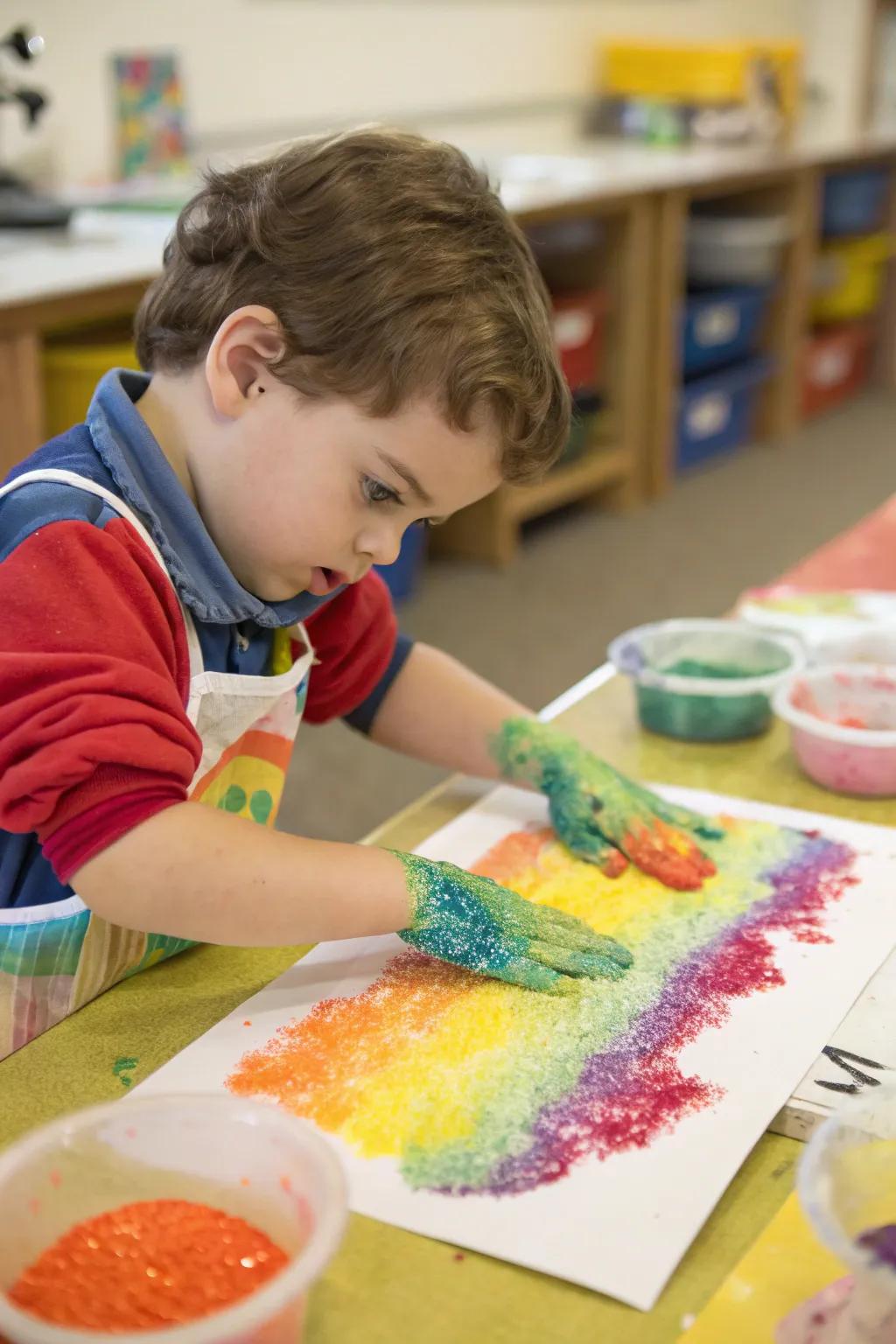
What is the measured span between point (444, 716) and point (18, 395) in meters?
1.02

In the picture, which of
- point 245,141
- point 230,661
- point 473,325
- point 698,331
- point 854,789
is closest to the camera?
point 473,325

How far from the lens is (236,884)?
28.4 inches

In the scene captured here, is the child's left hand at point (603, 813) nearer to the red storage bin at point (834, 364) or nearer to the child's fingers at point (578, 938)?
the child's fingers at point (578, 938)

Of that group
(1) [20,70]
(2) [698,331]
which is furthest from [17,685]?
(2) [698,331]

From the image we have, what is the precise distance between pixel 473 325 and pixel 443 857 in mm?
357

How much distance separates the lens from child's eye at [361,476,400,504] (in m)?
0.78

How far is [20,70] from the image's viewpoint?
2.39 meters

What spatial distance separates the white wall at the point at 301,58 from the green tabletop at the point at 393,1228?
78.3 inches

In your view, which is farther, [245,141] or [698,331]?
[698,331]

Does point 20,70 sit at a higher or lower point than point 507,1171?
higher

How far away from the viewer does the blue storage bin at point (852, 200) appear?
4043 mm

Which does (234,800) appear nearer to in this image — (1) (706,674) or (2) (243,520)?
(2) (243,520)

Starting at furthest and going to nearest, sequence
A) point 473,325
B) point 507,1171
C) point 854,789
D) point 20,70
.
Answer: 1. point 20,70
2. point 854,789
3. point 473,325
4. point 507,1171

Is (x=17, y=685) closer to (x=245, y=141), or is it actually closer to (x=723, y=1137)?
(x=723, y=1137)
